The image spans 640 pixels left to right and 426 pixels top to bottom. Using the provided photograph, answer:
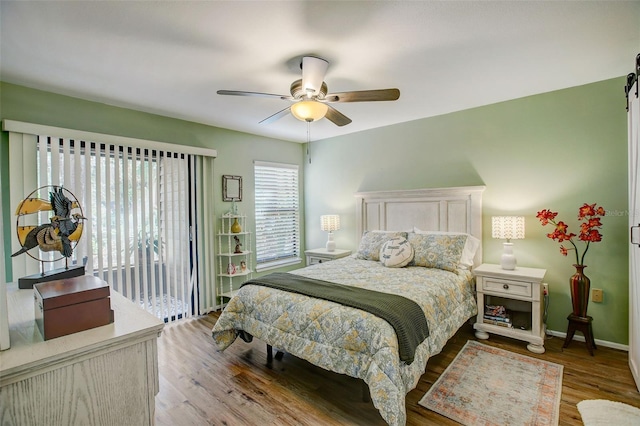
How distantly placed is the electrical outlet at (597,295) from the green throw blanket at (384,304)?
200 centimetres

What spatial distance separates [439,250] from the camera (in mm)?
3168

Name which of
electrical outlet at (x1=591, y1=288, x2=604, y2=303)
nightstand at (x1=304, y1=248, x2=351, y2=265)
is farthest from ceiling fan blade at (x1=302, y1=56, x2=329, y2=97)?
electrical outlet at (x1=591, y1=288, x2=604, y2=303)

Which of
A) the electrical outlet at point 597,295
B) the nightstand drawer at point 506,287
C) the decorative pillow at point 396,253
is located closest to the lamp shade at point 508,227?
the nightstand drawer at point 506,287

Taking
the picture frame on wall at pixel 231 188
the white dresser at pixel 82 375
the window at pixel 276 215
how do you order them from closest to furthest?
the white dresser at pixel 82 375
the picture frame on wall at pixel 231 188
the window at pixel 276 215

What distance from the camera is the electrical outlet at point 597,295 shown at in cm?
286

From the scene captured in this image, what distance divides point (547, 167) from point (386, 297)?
234 centimetres

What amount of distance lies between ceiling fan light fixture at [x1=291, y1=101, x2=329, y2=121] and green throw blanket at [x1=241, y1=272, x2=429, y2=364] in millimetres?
1383

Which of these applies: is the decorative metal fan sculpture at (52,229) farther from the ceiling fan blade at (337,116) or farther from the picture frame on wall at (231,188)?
the picture frame on wall at (231,188)

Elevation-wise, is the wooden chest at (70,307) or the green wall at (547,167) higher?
the green wall at (547,167)

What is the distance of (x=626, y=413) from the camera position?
1942mm

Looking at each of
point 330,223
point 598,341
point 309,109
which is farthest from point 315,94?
point 598,341

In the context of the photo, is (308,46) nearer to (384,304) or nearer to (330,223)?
(384,304)

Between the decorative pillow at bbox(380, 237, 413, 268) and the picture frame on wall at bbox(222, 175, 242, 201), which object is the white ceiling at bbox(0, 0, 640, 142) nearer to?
the picture frame on wall at bbox(222, 175, 242, 201)

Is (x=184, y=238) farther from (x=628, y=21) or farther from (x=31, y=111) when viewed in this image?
(x=628, y=21)
